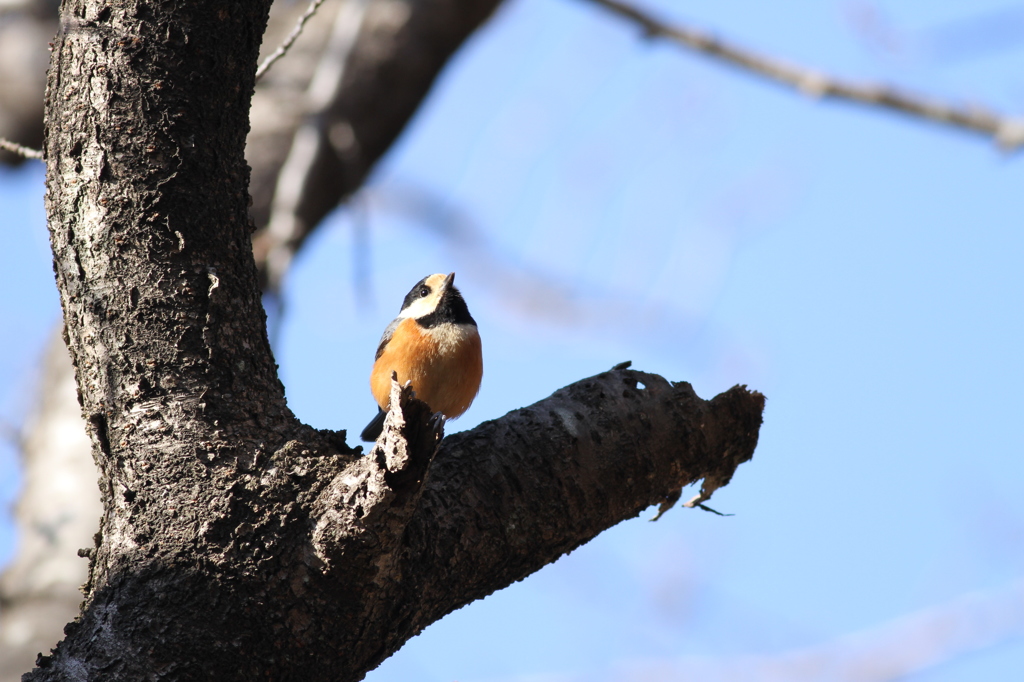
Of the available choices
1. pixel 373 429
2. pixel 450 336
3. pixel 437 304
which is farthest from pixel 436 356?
pixel 373 429

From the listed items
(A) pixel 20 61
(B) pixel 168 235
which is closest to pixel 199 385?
(B) pixel 168 235

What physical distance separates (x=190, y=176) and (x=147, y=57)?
13.7 inches

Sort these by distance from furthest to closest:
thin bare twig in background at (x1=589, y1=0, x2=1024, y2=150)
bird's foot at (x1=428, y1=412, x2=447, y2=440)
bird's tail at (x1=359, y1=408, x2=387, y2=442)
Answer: bird's tail at (x1=359, y1=408, x2=387, y2=442), thin bare twig in background at (x1=589, y1=0, x2=1024, y2=150), bird's foot at (x1=428, y1=412, x2=447, y2=440)

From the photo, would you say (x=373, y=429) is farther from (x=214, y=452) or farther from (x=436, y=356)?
(x=214, y=452)

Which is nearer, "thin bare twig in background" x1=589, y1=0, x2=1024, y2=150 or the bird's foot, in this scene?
the bird's foot

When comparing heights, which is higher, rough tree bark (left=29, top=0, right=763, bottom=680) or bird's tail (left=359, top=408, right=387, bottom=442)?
bird's tail (left=359, top=408, right=387, bottom=442)

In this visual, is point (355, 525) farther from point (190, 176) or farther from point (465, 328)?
point (465, 328)

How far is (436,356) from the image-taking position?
496 cm

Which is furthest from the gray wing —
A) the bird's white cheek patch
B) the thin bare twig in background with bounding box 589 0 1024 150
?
the thin bare twig in background with bounding box 589 0 1024 150

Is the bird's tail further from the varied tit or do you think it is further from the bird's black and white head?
the bird's black and white head

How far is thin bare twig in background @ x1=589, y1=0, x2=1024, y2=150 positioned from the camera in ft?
14.2

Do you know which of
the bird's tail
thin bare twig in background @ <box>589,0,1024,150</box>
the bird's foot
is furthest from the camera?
the bird's tail

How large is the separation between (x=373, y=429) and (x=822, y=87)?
3.36m

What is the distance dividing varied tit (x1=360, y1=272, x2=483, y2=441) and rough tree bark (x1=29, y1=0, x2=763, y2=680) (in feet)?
6.68
